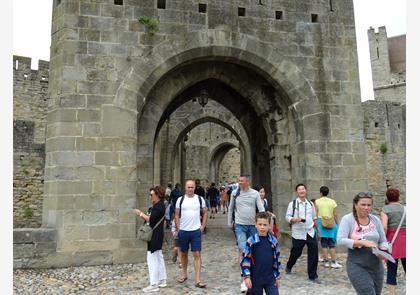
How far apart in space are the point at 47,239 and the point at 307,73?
5.87 metres

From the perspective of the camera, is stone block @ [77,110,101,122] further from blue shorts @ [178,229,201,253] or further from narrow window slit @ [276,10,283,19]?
narrow window slit @ [276,10,283,19]

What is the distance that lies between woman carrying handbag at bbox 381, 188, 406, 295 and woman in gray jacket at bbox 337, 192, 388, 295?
1.20 m

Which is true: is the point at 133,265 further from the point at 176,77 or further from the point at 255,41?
the point at 255,41

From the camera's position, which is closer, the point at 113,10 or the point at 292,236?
the point at 292,236

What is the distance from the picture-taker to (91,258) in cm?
587

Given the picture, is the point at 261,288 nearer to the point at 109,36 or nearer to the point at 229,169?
the point at 109,36

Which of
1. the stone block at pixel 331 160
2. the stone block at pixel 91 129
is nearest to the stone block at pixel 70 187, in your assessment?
the stone block at pixel 91 129

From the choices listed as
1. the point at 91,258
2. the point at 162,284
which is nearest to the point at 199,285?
the point at 162,284

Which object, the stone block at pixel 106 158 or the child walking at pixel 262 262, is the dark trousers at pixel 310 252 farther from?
the stone block at pixel 106 158

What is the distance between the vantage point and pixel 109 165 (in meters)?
6.15

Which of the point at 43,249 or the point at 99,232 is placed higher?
the point at 99,232

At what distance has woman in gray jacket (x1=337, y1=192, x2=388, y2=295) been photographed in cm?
281

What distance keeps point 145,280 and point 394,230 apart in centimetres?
336

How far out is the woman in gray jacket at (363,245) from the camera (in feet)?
9.22
